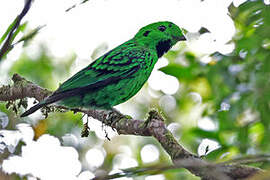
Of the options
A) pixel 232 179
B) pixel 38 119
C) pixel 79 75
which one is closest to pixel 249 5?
pixel 79 75

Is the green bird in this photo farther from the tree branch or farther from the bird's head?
the tree branch

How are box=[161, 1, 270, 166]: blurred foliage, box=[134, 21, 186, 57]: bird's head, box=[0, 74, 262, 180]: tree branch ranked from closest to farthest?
1. box=[0, 74, 262, 180]: tree branch
2. box=[161, 1, 270, 166]: blurred foliage
3. box=[134, 21, 186, 57]: bird's head

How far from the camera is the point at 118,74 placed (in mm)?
4848

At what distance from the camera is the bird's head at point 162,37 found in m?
5.54

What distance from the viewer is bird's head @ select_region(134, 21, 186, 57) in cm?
554

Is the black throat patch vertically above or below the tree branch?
above

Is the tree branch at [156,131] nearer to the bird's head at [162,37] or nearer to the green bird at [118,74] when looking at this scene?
the green bird at [118,74]

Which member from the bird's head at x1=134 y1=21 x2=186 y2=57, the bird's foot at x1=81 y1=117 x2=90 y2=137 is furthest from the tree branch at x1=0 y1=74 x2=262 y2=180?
the bird's head at x1=134 y1=21 x2=186 y2=57

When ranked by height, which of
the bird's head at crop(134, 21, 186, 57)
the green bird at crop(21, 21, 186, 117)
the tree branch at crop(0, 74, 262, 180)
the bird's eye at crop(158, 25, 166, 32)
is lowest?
the tree branch at crop(0, 74, 262, 180)

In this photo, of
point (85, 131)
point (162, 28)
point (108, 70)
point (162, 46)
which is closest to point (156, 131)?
point (85, 131)

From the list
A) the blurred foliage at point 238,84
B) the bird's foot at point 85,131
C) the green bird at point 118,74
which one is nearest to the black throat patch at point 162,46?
the green bird at point 118,74

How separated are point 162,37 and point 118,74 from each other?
3.44 ft

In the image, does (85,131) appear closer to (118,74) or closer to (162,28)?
(118,74)

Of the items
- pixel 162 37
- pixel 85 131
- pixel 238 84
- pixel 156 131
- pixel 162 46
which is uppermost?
pixel 162 37
